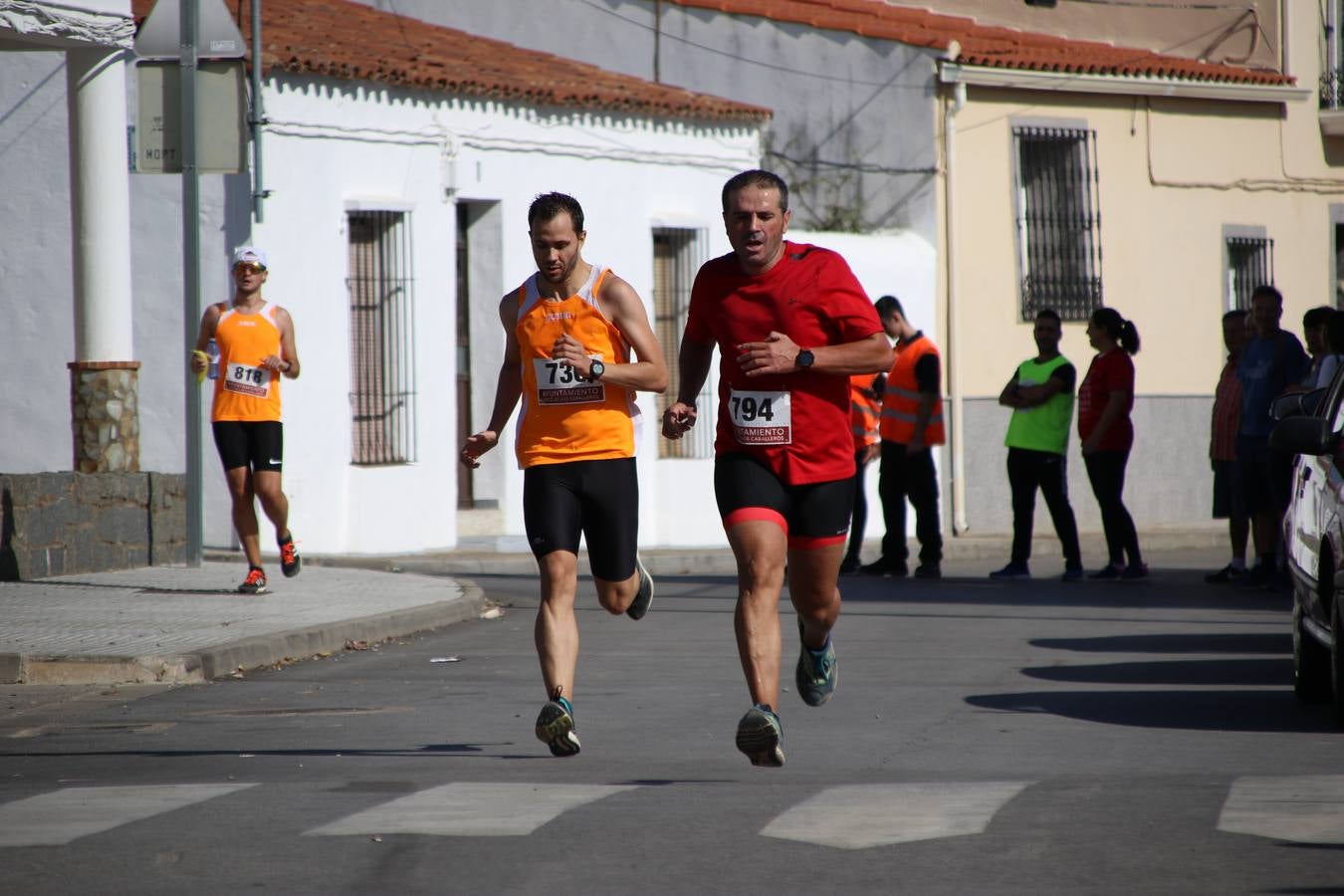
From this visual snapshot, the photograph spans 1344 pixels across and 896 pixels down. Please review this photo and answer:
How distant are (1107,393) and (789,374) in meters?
9.29

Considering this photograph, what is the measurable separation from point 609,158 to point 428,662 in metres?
11.0

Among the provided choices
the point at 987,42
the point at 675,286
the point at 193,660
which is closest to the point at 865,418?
the point at 675,286

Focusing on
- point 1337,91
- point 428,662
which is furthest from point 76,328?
point 1337,91

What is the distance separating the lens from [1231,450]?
52.0 feet

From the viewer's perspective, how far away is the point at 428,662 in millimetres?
11164

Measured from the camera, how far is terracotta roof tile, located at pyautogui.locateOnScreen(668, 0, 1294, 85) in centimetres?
2420

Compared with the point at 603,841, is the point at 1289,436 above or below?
above

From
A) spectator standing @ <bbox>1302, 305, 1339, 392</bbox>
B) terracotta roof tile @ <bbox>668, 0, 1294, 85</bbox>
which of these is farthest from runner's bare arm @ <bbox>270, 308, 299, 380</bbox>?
terracotta roof tile @ <bbox>668, 0, 1294, 85</bbox>

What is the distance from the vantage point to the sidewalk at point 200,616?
33.5ft

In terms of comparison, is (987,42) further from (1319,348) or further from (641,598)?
(641,598)

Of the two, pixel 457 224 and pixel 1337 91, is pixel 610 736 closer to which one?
pixel 457 224

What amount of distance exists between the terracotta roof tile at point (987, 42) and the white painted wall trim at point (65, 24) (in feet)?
31.7

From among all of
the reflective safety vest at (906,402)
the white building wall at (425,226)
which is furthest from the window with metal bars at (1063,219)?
the reflective safety vest at (906,402)

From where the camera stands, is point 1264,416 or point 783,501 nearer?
point 783,501
